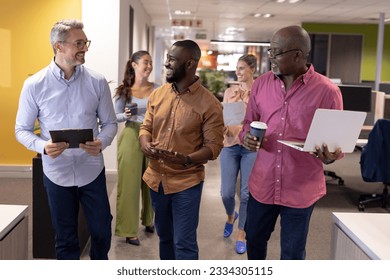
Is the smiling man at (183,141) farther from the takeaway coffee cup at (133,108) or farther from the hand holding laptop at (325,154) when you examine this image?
the takeaway coffee cup at (133,108)

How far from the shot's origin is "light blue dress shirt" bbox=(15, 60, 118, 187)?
2328 millimetres

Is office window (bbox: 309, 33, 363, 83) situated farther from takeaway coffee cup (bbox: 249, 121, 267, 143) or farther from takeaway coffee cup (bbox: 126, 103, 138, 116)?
takeaway coffee cup (bbox: 249, 121, 267, 143)

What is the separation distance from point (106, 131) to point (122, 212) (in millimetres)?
1270

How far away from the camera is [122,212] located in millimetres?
3633

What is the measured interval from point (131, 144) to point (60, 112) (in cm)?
123

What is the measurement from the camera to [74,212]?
2.44 meters

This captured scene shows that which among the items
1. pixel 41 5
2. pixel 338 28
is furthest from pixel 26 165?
pixel 338 28

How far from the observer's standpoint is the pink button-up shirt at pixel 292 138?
2176 mm

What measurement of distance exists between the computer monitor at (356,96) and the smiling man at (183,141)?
4443 millimetres

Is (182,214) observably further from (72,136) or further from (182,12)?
(182,12)

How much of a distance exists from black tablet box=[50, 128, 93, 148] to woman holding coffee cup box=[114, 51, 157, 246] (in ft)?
4.08

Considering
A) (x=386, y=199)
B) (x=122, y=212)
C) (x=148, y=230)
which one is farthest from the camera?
(x=386, y=199)

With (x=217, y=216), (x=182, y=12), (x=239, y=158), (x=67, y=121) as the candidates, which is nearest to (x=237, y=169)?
(x=239, y=158)
